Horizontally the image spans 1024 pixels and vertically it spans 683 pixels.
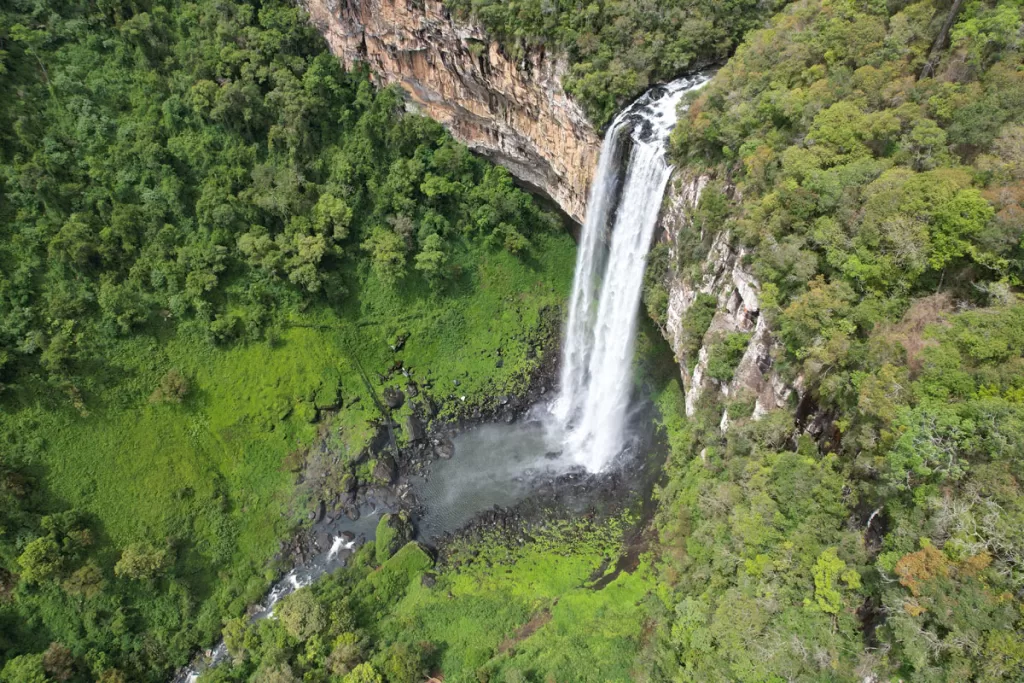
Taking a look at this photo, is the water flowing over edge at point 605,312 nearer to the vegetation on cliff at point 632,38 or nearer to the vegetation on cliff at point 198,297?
the vegetation on cliff at point 632,38

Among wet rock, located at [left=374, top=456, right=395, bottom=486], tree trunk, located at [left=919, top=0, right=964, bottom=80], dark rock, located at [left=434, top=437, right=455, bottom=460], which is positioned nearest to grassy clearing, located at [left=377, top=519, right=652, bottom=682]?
dark rock, located at [left=434, top=437, right=455, bottom=460]

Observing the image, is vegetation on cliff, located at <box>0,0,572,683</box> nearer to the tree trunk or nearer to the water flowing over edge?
the water flowing over edge

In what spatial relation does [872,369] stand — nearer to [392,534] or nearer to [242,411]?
[392,534]

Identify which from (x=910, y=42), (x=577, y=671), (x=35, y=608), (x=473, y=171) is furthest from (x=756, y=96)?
(x=35, y=608)

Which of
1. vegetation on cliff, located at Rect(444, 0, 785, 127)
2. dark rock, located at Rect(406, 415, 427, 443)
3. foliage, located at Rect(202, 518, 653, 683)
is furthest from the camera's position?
dark rock, located at Rect(406, 415, 427, 443)

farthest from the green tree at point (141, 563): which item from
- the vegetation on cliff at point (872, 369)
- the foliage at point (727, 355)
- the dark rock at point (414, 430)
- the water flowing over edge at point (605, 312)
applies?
the foliage at point (727, 355)

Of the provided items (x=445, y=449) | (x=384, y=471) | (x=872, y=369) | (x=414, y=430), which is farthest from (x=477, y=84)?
(x=872, y=369)

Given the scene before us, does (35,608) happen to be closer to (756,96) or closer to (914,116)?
(756,96)
